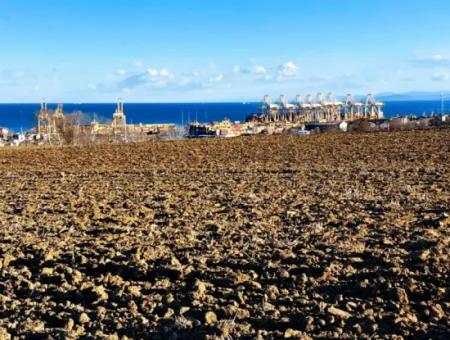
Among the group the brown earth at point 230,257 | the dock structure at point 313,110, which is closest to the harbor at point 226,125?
the dock structure at point 313,110

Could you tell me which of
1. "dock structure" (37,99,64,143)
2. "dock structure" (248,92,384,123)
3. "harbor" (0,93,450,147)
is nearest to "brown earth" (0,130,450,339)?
"harbor" (0,93,450,147)

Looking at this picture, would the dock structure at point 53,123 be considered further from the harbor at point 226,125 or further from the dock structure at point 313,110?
the dock structure at point 313,110

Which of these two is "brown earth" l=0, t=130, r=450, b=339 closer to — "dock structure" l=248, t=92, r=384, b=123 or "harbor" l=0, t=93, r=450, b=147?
"harbor" l=0, t=93, r=450, b=147

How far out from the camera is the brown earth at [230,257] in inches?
245

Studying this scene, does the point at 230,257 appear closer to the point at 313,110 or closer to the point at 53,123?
the point at 53,123

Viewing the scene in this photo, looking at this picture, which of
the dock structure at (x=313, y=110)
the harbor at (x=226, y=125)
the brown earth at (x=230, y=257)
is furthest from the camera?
the dock structure at (x=313, y=110)

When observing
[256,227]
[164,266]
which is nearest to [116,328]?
[164,266]

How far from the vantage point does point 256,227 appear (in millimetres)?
10430

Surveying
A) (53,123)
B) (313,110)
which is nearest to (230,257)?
(53,123)

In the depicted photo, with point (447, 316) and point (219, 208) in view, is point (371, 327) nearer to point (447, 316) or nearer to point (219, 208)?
point (447, 316)

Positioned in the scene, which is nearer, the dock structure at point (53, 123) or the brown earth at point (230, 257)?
the brown earth at point (230, 257)

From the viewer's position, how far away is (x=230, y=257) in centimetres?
846

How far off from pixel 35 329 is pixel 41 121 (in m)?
65.5

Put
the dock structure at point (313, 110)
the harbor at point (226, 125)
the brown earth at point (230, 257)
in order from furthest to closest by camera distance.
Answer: the dock structure at point (313, 110) < the harbor at point (226, 125) < the brown earth at point (230, 257)
